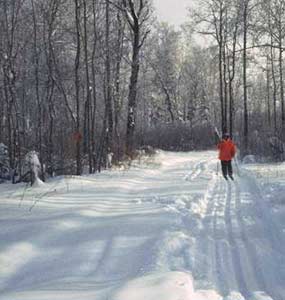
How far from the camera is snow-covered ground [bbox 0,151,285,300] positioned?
248 inches

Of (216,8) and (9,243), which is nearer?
(9,243)

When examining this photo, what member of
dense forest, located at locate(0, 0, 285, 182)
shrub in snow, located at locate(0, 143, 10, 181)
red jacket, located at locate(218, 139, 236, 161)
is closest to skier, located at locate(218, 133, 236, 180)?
red jacket, located at locate(218, 139, 236, 161)

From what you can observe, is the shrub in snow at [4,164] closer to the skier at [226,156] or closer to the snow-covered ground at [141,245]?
the snow-covered ground at [141,245]

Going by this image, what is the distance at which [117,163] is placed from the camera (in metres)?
22.6

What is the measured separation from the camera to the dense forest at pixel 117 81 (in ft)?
68.4

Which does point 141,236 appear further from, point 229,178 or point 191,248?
point 229,178

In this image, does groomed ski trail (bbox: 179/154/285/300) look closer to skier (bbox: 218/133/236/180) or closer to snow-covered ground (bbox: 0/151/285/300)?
snow-covered ground (bbox: 0/151/285/300)

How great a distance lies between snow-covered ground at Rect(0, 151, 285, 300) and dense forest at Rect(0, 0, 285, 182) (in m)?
5.81

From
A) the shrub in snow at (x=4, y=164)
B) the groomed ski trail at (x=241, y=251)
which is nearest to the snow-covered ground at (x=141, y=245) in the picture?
the groomed ski trail at (x=241, y=251)

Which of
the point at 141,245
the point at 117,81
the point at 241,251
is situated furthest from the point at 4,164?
the point at 241,251

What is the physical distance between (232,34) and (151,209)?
32980 mm

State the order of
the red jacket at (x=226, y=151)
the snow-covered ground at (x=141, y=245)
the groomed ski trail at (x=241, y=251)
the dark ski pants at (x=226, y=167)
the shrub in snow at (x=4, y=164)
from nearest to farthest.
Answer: the snow-covered ground at (x=141, y=245)
the groomed ski trail at (x=241, y=251)
the dark ski pants at (x=226, y=167)
the red jacket at (x=226, y=151)
the shrub in snow at (x=4, y=164)

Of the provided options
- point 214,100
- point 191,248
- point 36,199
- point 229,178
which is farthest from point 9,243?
point 214,100

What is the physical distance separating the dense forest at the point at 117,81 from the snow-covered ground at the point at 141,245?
5.81m
